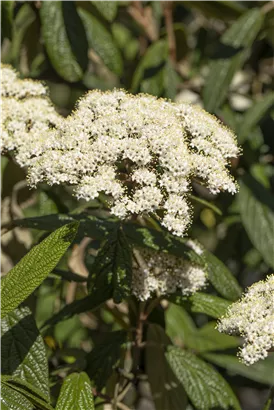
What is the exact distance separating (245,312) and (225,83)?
1.39 metres

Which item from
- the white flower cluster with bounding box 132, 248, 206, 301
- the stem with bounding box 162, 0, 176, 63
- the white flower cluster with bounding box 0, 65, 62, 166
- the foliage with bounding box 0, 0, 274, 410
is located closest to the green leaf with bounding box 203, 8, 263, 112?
the foliage with bounding box 0, 0, 274, 410

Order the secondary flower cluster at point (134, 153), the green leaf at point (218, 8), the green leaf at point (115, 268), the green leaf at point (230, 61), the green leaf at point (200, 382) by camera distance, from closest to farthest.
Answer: the secondary flower cluster at point (134, 153)
the green leaf at point (115, 268)
the green leaf at point (200, 382)
the green leaf at point (230, 61)
the green leaf at point (218, 8)

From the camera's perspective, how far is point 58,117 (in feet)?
7.06

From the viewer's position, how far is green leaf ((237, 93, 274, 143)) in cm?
290

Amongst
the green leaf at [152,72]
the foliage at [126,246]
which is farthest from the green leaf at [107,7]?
the green leaf at [152,72]

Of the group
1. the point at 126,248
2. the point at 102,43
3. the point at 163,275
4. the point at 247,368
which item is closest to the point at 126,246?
the point at 126,248

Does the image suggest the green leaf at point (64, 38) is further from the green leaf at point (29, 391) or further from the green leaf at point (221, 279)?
the green leaf at point (29, 391)

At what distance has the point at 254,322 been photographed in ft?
5.19

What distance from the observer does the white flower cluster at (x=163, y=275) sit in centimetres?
199

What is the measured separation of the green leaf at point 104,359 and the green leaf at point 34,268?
61 cm

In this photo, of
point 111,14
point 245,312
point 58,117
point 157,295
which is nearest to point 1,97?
point 58,117

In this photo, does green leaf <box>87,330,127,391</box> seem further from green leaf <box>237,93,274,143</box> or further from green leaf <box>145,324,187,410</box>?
green leaf <box>237,93,274,143</box>

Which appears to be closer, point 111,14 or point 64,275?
point 64,275

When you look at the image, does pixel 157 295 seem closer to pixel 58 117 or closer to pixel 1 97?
pixel 58 117
